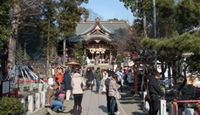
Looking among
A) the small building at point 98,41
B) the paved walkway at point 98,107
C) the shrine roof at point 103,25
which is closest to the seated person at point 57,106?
the paved walkway at point 98,107

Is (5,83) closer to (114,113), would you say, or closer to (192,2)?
(114,113)

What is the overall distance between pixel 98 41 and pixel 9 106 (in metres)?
55.6

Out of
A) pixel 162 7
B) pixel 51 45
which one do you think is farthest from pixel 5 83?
pixel 51 45

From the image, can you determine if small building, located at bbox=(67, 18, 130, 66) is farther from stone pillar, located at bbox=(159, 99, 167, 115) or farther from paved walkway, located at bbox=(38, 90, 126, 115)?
stone pillar, located at bbox=(159, 99, 167, 115)

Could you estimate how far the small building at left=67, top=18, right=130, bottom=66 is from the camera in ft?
220

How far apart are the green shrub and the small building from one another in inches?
1967

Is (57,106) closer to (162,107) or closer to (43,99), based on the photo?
(43,99)

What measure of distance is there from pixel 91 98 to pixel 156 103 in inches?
434

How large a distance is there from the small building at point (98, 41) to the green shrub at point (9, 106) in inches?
1967

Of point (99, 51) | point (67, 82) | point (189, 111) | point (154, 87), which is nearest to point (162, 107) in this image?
point (154, 87)

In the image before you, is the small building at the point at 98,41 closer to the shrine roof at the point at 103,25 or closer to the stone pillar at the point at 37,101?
the shrine roof at the point at 103,25

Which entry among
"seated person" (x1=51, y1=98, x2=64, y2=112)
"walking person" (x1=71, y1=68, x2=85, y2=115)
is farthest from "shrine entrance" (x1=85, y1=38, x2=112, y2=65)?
"walking person" (x1=71, y1=68, x2=85, y2=115)

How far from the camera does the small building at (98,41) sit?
6706 centimetres

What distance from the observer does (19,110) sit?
1435 centimetres
